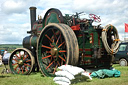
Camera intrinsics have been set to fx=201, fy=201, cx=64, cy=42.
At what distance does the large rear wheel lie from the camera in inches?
301

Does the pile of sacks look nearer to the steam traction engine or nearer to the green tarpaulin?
the steam traction engine

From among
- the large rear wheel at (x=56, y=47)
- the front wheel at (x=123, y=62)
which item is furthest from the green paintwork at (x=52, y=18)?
the front wheel at (x=123, y=62)

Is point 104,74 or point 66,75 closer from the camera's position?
point 66,75

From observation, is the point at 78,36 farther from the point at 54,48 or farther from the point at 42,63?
the point at 42,63

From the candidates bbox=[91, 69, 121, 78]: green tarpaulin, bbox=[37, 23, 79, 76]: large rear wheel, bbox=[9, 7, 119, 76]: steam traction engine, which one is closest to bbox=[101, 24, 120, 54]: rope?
bbox=[9, 7, 119, 76]: steam traction engine

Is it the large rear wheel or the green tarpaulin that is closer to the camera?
the large rear wheel

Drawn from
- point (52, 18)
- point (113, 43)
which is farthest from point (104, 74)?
point (52, 18)

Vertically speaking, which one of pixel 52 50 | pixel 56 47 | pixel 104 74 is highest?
pixel 56 47

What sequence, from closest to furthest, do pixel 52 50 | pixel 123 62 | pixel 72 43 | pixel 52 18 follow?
1. pixel 72 43
2. pixel 52 50
3. pixel 52 18
4. pixel 123 62

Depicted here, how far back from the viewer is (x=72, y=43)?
7.67 metres

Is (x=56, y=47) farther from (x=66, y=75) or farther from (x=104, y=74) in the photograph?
(x=104, y=74)

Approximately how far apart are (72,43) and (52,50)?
1.19 m

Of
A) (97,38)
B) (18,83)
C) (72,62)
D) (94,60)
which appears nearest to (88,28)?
(97,38)

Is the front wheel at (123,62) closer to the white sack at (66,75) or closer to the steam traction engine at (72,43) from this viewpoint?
the steam traction engine at (72,43)
